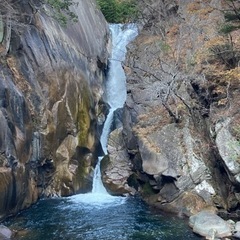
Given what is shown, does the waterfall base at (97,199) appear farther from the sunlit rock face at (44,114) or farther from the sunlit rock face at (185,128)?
the sunlit rock face at (185,128)

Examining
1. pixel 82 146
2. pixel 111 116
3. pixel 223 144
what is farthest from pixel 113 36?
pixel 223 144

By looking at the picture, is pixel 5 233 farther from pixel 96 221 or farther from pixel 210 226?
pixel 210 226

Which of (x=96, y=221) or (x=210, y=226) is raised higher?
(x=96, y=221)

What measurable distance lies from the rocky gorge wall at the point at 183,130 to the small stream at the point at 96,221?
1020 mm

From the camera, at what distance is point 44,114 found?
18.8 meters

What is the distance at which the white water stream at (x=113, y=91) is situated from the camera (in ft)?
60.6

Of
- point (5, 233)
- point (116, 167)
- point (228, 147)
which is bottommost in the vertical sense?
point (5, 233)

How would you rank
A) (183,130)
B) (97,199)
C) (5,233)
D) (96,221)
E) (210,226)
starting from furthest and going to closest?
(97,199)
(183,130)
(96,221)
(210,226)
(5,233)

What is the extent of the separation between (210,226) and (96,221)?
4473mm

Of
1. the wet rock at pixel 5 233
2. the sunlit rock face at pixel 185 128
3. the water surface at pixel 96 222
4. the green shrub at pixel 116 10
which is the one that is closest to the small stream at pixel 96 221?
the water surface at pixel 96 222

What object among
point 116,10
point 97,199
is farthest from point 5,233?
point 116,10

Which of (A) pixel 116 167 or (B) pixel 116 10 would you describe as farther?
(B) pixel 116 10

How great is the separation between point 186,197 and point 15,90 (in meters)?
8.85

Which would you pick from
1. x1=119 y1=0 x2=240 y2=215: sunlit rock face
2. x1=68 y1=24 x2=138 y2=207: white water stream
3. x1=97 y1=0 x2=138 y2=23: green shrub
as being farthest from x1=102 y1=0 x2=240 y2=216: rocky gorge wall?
x1=97 y1=0 x2=138 y2=23: green shrub
